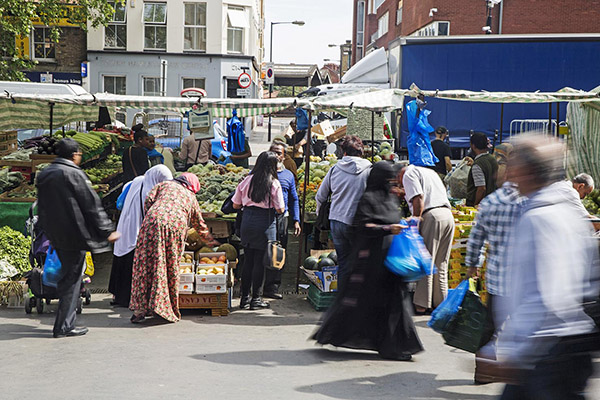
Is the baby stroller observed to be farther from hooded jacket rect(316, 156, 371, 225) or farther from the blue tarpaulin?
the blue tarpaulin

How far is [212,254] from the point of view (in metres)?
9.70

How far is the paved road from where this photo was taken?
20.3 feet

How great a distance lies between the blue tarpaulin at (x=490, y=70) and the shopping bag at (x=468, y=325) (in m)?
13.2

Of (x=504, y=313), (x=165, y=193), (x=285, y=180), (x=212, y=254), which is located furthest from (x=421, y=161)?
(x=504, y=313)

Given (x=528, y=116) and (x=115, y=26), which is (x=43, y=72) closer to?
(x=115, y=26)

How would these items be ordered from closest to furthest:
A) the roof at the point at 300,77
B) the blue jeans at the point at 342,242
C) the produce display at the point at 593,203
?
1. the blue jeans at the point at 342,242
2. the produce display at the point at 593,203
3. the roof at the point at 300,77

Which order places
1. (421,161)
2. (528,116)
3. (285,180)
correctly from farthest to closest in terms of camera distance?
(528,116) → (421,161) → (285,180)

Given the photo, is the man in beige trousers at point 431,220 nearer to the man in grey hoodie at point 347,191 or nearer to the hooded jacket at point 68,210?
the man in grey hoodie at point 347,191

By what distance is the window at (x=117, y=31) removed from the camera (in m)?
38.2

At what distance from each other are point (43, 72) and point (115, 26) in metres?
4.27

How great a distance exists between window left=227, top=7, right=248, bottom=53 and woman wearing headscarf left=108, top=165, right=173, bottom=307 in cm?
3121

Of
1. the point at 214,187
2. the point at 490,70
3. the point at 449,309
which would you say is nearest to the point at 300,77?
the point at 490,70

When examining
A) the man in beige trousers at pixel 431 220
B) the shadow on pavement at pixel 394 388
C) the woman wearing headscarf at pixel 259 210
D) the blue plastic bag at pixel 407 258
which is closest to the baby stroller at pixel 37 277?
the woman wearing headscarf at pixel 259 210

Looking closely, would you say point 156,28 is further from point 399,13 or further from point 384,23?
point 384,23
